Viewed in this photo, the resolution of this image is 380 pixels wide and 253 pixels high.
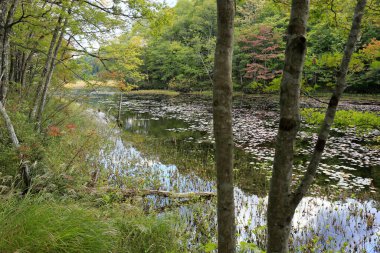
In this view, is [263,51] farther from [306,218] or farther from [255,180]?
[306,218]

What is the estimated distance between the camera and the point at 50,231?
8.71ft

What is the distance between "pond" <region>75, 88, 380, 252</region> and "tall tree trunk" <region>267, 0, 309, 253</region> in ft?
3.68

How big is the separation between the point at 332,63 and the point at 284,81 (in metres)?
2.36

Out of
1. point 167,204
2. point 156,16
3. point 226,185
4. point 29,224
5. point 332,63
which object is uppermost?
point 156,16

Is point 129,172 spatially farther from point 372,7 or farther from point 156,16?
point 372,7

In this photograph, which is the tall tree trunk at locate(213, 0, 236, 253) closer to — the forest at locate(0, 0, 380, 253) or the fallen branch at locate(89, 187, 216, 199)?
the forest at locate(0, 0, 380, 253)

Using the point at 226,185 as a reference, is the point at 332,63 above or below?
above

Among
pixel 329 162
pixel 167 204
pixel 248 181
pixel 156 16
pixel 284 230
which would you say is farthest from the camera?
pixel 329 162

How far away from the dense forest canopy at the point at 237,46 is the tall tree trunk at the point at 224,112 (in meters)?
1.80

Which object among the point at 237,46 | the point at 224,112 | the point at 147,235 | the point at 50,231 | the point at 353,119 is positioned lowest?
the point at 147,235

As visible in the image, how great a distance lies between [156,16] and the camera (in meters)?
7.11

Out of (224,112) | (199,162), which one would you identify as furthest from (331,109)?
(199,162)

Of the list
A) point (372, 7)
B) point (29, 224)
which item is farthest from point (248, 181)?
point (29, 224)

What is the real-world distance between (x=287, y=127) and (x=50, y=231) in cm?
246
